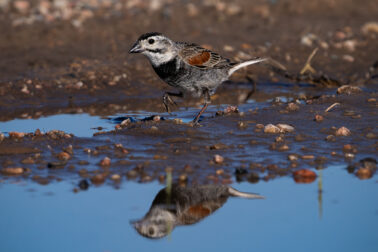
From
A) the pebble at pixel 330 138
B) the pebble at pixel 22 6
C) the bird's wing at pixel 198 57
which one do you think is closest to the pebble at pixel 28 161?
the bird's wing at pixel 198 57

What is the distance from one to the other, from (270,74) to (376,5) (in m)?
6.51

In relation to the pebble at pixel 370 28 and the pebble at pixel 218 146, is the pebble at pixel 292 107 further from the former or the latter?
the pebble at pixel 370 28

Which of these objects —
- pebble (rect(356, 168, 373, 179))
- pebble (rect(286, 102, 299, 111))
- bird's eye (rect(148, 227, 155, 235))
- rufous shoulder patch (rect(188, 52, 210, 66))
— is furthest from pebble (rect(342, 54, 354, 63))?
bird's eye (rect(148, 227, 155, 235))

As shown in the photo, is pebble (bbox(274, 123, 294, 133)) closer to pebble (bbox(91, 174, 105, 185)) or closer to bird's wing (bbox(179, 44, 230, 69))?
bird's wing (bbox(179, 44, 230, 69))

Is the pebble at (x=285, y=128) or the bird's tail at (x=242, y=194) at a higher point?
the pebble at (x=285, y=128)

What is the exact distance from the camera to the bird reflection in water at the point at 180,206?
5389mm

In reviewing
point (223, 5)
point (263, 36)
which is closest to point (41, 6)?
point (223, 5)

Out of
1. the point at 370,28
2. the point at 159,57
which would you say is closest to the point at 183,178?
the point at 159,57

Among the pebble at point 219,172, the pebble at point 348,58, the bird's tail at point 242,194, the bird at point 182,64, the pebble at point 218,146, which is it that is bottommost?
the bird's tail at point 242,194

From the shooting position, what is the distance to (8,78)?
11.3m


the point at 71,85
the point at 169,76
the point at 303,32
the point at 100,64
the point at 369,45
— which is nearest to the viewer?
the point at 169,76

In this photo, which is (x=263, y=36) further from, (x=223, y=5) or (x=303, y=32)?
(x=223, y=5)

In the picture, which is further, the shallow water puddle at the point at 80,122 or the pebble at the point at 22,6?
the pebble at the point at 22,6

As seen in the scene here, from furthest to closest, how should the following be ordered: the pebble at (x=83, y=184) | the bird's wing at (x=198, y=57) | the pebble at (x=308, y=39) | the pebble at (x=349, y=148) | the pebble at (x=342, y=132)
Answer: the pebble at (x=308, y=39) → the bird's wing at (x=198, y=57) → the pebble at (x=342, y=132) → the pebble at (x=349, y=148) → the pebble at (x=83, y=184)
